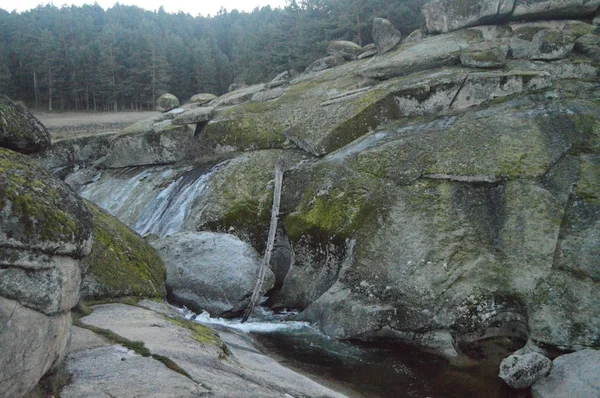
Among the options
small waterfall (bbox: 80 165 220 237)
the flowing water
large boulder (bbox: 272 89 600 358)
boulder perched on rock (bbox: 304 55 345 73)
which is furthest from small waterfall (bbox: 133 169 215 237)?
boulder perched on rock (bbox: 304 55 345 73)

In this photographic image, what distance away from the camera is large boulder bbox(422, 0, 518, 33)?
27109mm

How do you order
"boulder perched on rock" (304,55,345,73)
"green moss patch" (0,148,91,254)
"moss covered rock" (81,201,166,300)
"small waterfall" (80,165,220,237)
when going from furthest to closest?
"boulder perched on rock" (304,55,345,73) → "small waterfall" (80,165,220,237) → "moss covered rock" (81,201,166,300) → "green moss patch" (0,148,91,254)

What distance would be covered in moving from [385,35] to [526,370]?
2240 centimetres

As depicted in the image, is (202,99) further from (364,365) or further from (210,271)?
(364,365)

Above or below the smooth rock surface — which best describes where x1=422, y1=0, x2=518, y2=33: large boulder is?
above

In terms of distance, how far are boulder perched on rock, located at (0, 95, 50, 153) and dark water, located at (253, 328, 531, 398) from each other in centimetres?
768

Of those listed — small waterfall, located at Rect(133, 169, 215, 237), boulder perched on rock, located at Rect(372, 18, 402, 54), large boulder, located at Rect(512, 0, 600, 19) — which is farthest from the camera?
boulder perched on rock, located at Rect(372, 18, 402, 54)

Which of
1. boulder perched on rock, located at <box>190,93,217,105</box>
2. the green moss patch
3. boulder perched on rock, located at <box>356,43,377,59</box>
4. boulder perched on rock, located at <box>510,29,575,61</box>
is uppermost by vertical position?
boulder perched on rock, located at <box>356,43,377,59</box>

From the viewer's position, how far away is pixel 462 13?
→ 28016 mm

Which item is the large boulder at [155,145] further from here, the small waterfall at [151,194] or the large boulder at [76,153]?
the large boulder at [76,153]

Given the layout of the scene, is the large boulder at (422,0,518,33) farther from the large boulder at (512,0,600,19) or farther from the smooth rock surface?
the smooth rock surface

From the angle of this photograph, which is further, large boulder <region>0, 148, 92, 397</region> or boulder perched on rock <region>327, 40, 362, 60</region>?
boulder perched on rock <region>327, 40, 362, 60</region>

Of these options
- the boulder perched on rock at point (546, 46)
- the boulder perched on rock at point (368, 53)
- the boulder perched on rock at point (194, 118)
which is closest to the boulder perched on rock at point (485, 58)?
the boulder perched on rock at point (546, 46)

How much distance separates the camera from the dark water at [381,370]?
36.9 ft
